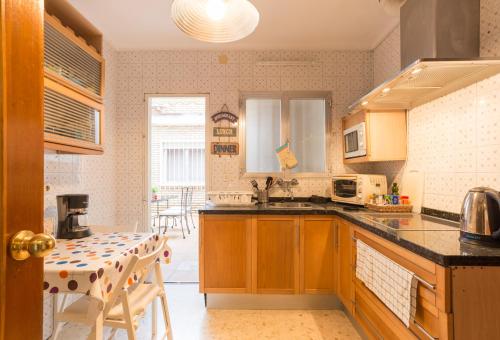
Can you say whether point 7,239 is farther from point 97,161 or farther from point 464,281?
point 97,161

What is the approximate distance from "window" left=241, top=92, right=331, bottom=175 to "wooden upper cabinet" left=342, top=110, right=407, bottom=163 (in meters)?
0.71

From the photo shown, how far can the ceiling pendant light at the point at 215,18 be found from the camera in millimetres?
1280

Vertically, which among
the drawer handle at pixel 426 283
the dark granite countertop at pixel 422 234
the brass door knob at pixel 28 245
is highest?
the brass door knob at pixel 28 245

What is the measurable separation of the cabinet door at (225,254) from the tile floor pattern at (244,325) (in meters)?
0.22

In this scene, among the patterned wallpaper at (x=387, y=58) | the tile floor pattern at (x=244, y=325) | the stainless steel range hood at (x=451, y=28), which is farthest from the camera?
the patterned wallpaper at (x=387, y=58)

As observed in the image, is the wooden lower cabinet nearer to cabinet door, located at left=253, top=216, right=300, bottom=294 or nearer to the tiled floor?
cabinet door, located at left=253, top=216, right=300, bottom=294

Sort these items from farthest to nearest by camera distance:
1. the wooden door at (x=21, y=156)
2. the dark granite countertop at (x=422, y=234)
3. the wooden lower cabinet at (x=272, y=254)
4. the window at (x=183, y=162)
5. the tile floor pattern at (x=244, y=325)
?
1. the window at (x=183, y=162)
2. the wooden lower cabinet at (x=272, y=254)
3. the tile floor pattern at (x=244, y=325)
4. the dark granite countertop at (x=422, y=234)
5. the wooden door at (x=21, y=156)

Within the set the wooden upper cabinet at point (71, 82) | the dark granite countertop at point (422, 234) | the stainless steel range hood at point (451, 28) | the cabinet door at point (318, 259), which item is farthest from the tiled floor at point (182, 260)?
the stainless steel range hood at point (451, 28)

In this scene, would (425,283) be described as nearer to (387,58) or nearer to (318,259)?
(318,259)

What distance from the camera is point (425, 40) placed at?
167 centimetres

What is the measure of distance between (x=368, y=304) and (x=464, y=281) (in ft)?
2.69

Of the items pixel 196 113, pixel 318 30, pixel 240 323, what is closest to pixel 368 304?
pixel 240 323

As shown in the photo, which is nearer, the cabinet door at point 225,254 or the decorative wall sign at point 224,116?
the cabinet door at point 225,254

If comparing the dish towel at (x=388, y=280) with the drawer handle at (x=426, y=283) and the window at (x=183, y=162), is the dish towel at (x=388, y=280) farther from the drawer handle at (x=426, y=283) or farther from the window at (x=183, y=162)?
the window at (x=183, y=162)
